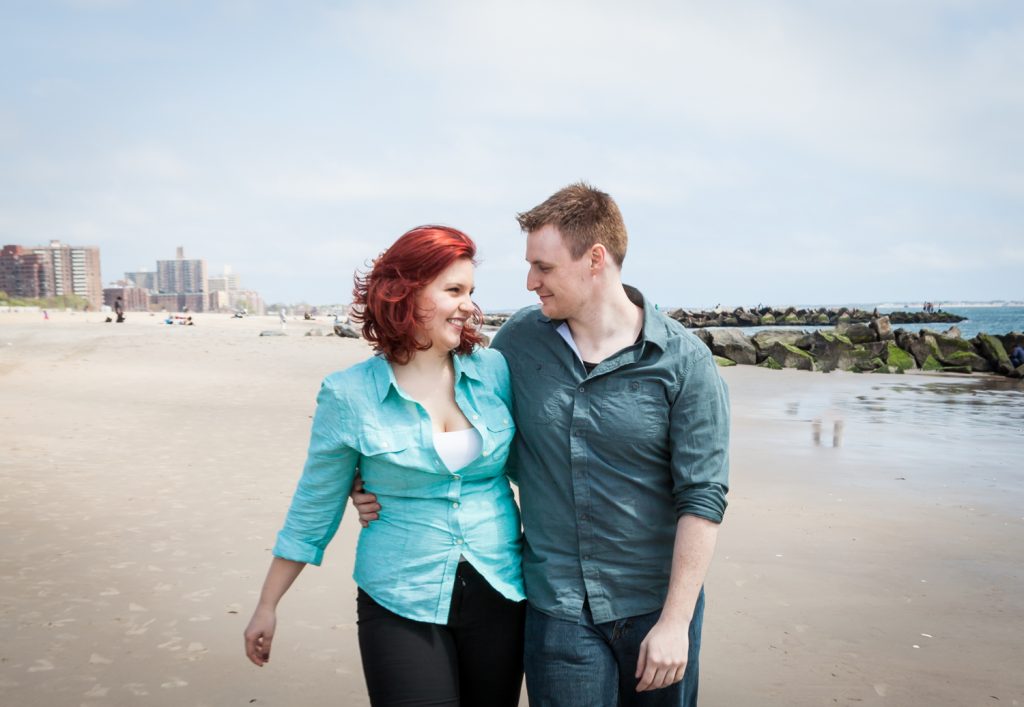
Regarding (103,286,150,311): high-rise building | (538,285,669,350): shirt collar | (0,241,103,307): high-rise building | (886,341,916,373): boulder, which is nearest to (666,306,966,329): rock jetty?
(886,341,916,373): boulder

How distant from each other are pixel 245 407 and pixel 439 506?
11.7 metres

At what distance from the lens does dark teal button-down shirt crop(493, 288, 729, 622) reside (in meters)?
2.42

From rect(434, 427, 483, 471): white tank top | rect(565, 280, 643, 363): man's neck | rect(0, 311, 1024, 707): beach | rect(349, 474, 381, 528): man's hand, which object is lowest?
rect(0, 311, 1024, 707): beach

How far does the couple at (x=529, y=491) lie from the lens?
2387 millimetres

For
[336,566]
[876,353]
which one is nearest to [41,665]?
[336,566]

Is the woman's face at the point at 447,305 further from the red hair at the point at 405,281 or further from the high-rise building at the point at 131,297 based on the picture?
the high-rise building at the point at 131,297

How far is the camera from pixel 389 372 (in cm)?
251

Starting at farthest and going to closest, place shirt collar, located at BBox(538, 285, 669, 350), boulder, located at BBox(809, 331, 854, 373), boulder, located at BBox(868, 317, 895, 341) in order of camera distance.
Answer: boulder, located at BBox(868, 317, 895, 341), boulder, located at BBox(809, 331, 854, 373), shirt collar, located at BBox(538, 285, 669, 350)

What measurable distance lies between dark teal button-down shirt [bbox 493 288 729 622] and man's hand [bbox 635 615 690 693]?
16cm

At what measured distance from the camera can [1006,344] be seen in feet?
92.1

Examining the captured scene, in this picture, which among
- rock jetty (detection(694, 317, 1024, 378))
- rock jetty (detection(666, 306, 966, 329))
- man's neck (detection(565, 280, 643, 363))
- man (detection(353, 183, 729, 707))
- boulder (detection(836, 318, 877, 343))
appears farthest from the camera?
rock jetty (detection(666, 306, 966, 329))

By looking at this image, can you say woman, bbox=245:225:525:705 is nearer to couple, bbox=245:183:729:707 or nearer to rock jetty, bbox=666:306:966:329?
couple, bbox=245:183:729:707

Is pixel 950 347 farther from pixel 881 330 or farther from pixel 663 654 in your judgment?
pixel 663 654

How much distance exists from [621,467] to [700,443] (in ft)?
0.78
